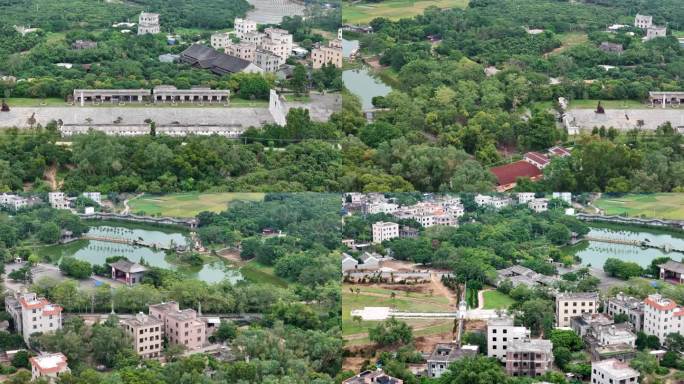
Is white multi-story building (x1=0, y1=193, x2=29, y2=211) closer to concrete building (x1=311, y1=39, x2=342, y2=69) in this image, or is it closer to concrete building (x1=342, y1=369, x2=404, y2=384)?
concrete building (x1=342, y1=369, x2=404, y2=384)

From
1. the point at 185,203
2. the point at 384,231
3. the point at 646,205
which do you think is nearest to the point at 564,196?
the point at 646,205

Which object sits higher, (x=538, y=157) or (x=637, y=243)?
(x=538, y=157)

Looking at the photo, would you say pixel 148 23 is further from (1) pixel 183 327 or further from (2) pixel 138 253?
(1) pixel 183 327

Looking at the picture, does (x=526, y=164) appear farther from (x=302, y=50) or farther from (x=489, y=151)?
(x=302, y=50)

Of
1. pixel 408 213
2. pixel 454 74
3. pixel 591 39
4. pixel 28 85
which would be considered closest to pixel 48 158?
pixel 28 85

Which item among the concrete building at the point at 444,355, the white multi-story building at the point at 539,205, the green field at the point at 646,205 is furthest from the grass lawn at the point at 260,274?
the green field at the point at 646,205

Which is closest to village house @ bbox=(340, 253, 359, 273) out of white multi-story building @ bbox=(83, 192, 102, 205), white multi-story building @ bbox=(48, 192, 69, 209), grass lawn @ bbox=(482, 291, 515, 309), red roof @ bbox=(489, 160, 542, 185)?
grass lawn @ bbox=(482, 291, 515, 309)
